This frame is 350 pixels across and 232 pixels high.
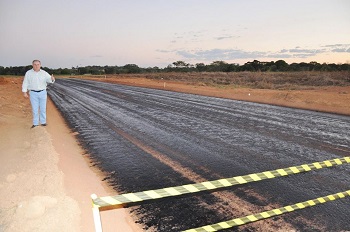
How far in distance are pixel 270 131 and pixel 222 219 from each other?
599 cm

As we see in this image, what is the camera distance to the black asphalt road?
394cm

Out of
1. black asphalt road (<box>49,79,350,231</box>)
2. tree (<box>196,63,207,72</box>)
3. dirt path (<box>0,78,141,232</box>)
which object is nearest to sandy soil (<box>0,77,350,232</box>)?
dirt path (<box>0,78,141,232</box>)

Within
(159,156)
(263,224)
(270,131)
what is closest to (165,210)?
(263,224)

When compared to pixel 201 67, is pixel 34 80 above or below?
below

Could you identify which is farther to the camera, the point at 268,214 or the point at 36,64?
the point at 36,64

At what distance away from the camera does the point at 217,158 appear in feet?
20.8

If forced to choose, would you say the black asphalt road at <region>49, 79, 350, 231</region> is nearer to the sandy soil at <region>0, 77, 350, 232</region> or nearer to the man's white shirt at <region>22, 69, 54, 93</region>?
the sandy soil at <region>0, 77, 350, 232</region>

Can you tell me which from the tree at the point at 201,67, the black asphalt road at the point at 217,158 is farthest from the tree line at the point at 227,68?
the black asphalt road at the point at 217,158

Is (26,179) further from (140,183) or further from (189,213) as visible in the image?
(189,213)

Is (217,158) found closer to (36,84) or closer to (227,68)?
(36,84)

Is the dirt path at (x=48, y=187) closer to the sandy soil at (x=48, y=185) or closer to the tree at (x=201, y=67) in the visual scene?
the sandy soil at (x=48, y=185)

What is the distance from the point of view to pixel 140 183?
4977mm

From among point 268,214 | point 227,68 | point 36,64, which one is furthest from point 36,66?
point 227,68

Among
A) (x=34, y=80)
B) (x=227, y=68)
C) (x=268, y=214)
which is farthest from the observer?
(x=227, y=68)
